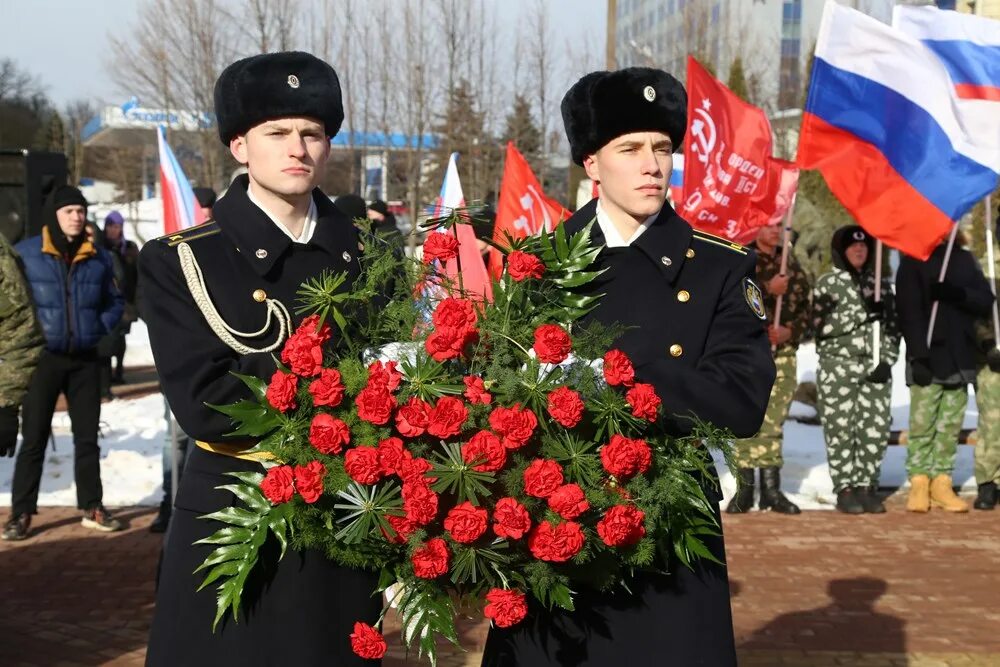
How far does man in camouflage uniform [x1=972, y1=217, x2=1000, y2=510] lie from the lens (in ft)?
31.5

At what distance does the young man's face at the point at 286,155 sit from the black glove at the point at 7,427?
2.69 m

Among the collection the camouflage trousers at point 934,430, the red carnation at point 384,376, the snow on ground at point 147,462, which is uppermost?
the red carnation at point 384,376

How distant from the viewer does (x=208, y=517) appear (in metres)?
3.03

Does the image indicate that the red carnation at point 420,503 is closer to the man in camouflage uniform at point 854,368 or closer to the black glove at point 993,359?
the man in camouflage uniform at point 854,368

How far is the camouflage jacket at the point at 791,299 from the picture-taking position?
924 centimetres

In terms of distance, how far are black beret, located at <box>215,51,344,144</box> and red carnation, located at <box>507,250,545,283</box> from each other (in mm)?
699

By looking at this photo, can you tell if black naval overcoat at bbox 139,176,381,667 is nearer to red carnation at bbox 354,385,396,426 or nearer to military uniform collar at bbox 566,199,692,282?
red carnation at bbox 354,385,396,426

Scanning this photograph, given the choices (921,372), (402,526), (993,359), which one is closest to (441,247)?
(402,526)

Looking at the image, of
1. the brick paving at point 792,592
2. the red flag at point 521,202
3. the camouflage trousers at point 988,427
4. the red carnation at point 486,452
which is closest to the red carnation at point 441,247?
the red carnation at point 486,452

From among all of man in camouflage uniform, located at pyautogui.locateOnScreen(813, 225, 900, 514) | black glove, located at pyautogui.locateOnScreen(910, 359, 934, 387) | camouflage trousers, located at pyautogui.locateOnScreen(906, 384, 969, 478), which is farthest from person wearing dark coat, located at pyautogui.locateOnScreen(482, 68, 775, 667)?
camouflage trousers, located at pyautogui.locateOnScreen(906, 384, 969, 478)

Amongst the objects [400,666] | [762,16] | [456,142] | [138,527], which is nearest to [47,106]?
[762,16]

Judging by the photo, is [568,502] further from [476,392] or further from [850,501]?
[850,501]

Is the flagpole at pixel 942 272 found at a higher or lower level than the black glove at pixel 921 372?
higher

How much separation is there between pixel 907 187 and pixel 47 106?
5419 centimetres
